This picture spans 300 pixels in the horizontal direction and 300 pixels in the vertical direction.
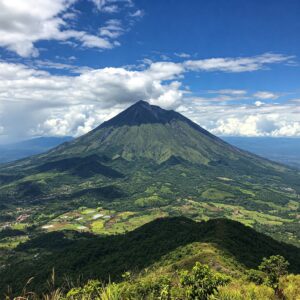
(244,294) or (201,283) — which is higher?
(244,294)

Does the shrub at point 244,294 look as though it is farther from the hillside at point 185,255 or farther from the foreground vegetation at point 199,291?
the hillside at point 185,255

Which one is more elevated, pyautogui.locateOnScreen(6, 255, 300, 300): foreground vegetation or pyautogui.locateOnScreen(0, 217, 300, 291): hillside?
pyautogui.locateOnScreen(6, 255, 300, 300): foreground vegetation

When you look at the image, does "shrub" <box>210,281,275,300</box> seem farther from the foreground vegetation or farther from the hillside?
the hillside

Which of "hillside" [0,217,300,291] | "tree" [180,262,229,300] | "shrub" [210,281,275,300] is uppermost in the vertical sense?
"shrub" [210,281,275,300]

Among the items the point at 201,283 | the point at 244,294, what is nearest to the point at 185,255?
the point at 201,283

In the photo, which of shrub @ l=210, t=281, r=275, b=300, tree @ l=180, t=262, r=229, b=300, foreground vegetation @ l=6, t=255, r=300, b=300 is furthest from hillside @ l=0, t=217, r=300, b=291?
shrub @ l=210, t=281, r=275, b=300

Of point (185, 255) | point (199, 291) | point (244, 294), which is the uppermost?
point (244, 294)

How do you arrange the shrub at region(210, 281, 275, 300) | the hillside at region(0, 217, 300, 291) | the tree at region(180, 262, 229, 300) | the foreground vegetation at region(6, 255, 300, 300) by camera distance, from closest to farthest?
the foreground vegetation at region(6, 255, 300, 300), the shrub at region(210, 281, 275, 300), the tree at region(180, 262, 229, 300), the hillside at region(0, 217, 300, 291)

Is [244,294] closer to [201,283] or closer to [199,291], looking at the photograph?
[199,291]
